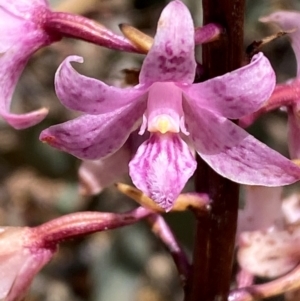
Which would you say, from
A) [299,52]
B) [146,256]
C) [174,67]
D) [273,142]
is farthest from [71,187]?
[174,67]

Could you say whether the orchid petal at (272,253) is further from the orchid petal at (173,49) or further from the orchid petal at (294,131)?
the orchid petal at (173,49)

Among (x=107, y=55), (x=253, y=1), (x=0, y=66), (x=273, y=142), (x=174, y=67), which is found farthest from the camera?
(x=107, y=55)

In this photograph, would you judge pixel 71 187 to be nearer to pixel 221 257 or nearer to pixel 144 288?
pixel 144 288

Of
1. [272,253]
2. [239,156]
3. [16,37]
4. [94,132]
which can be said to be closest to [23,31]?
[16,37]

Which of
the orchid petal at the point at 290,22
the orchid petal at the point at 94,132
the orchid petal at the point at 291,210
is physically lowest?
the orchid petal at the point at 291,210

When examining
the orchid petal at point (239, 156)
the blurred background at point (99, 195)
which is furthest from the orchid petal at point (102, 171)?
the blurred background at point (99, 195)

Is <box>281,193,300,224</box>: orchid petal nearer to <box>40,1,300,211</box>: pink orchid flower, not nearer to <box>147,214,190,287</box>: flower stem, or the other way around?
<box>147,214,190,287</box>: flower stem

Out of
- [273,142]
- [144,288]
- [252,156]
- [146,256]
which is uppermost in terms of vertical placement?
[252,156]
